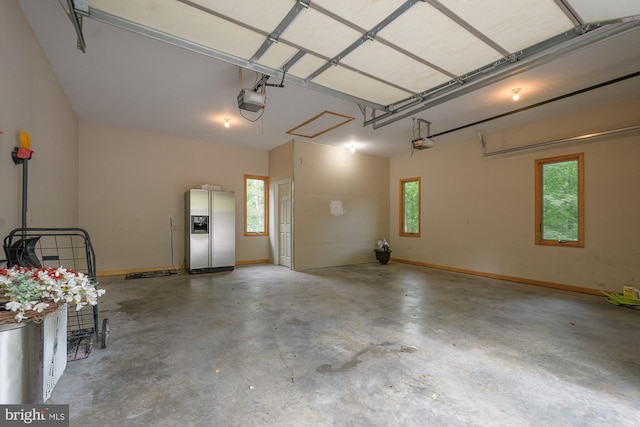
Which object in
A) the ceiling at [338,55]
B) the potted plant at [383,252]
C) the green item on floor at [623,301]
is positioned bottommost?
the green item on floor at [623,301]

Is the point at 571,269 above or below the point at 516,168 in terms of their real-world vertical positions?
below

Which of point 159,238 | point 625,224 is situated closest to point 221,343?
point 159,238

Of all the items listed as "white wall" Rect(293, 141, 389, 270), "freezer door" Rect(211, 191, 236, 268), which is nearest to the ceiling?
"white wall" Rect(293, 141, 389, 270)

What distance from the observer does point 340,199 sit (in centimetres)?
743

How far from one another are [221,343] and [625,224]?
6198 millimetres

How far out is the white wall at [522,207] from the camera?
4.42m

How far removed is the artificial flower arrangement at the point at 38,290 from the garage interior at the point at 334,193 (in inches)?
32.2

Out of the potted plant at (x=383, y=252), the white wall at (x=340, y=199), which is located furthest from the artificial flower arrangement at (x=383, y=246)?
the white wall at (x=340, y=199)

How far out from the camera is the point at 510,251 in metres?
5.70

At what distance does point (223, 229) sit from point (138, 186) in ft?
6.78

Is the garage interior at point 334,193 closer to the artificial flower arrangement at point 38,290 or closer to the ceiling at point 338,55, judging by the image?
the ceiling at point 338,55

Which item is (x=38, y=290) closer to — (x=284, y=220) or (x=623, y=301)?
(x=284, y=220)

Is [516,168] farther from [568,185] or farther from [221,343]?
[221,343]

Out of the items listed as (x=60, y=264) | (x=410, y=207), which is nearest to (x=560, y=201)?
(x=410, y=207)
